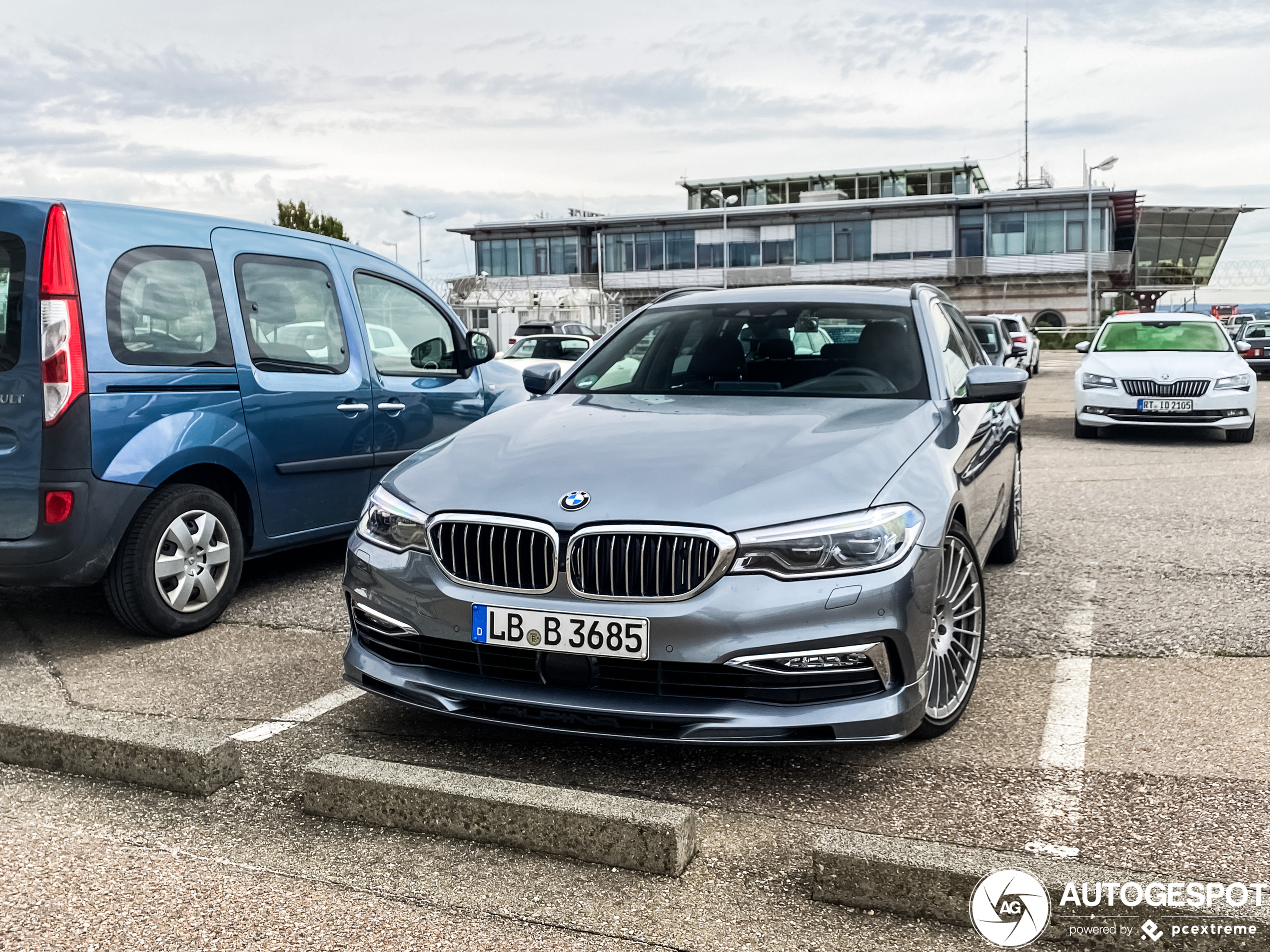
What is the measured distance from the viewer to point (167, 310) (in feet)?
17.2

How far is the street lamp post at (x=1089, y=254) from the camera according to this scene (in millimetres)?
63062

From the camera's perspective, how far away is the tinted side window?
16.2ft

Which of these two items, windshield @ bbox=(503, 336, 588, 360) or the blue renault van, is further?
windshield @ bbox=(503, 336, 588, 360)

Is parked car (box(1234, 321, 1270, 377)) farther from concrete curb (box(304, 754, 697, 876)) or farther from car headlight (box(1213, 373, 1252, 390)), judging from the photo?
concrete curb (box(304, 754, 697, 876))

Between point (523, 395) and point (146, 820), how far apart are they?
5.00m

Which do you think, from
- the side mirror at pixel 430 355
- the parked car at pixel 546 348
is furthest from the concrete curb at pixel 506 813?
the parked car at pixel 546 348

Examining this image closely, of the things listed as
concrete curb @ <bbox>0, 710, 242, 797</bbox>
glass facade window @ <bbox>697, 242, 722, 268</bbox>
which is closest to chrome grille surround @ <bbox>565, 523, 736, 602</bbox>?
concrete curb @ <bbox>0, 710, 242, 797</bbox>

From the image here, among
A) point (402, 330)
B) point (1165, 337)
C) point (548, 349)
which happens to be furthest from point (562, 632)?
point (548, 349)

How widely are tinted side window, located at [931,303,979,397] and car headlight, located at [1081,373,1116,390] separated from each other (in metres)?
8.01

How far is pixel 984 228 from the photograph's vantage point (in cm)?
6681

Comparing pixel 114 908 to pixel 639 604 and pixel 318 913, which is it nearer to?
pixel 318 913

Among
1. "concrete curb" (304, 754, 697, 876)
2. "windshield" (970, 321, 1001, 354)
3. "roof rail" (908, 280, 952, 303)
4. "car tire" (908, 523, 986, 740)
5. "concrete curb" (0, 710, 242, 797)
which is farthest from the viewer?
"windshield" (970, 321, 1001, 354)

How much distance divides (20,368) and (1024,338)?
29.9 meters

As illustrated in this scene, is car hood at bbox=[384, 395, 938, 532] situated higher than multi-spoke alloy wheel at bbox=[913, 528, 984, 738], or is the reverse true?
car hood at bbox=[384, 395, 938, 532]
